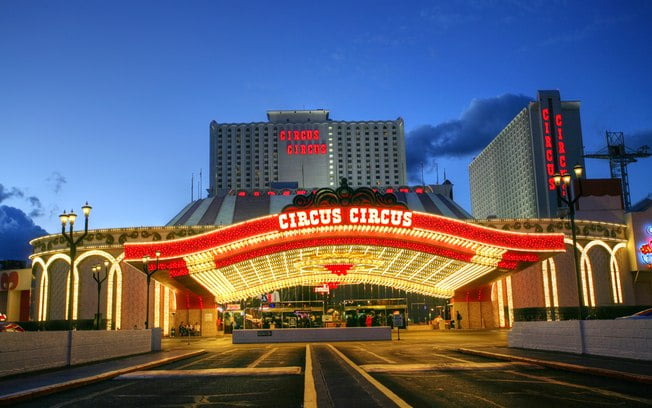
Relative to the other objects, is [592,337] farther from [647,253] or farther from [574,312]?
[647,253]

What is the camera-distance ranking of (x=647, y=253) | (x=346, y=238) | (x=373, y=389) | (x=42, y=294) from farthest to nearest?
(x=42, y=294) → (x=647, y=253) → (x=346, y=238) → (x=373, y=389)

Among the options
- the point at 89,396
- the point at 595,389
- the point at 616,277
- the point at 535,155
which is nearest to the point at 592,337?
the point at 595,389

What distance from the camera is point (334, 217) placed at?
3875 cm

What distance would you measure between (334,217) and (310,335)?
44.4 ft

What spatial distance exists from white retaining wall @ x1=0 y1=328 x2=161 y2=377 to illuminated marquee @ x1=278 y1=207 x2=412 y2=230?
37.6 feet

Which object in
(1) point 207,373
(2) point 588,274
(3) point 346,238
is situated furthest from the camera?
(2) point 588,274

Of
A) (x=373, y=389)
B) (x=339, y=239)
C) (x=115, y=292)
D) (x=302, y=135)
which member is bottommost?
(x=373, y=389)

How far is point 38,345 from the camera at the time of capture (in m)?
20.3

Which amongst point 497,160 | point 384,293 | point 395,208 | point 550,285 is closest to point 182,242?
point 395,208

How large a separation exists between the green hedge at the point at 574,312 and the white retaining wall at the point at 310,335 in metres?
10.5

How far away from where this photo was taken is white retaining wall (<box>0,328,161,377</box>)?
1820 cm

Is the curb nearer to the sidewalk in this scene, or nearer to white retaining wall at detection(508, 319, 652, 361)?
white retaining wall at detection(508, 319, 652, 361)

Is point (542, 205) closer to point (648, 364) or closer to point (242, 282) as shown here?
point (242, 282)

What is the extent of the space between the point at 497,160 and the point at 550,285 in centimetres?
14325
